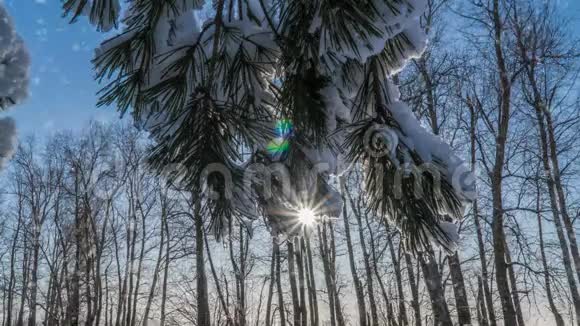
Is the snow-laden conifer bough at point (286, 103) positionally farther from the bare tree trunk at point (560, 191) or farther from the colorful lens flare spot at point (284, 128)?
the bare tree trunk at point (560, 191)

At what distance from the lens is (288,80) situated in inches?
56.4

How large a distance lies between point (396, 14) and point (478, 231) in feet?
33.9

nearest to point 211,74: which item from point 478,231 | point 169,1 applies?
point 169,1

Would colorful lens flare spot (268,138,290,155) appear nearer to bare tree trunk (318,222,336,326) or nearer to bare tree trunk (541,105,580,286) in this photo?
bare tree trunk (541,105,580,286)

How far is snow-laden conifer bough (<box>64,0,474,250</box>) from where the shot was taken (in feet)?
4.02

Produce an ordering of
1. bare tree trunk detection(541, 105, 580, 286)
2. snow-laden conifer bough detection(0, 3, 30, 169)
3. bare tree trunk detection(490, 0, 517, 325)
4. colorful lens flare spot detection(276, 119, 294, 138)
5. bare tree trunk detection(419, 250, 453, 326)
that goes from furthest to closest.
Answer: bare tree trunk detection(541, 105, 580, 286) → bare tree trunk detection(490, 0, 517, 325) → bare tree trunk detection(419, 250, 453, 326) → snow-laden conifer bough detection(0, 3, 30, 169) → colorful lens flare spot detection(276, 119, 294, 138)

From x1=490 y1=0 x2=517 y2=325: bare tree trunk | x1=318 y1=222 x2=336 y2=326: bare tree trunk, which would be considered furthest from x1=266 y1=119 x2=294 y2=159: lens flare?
x1=318 y1=222 x2=336 y2=326: bare tree trunk

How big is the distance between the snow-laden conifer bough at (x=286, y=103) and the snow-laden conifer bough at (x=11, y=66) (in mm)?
2306

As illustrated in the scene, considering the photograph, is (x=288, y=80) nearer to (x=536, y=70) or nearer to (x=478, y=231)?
(x=536, y=70)

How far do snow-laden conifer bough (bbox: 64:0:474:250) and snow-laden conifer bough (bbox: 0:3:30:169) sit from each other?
7.56 feet

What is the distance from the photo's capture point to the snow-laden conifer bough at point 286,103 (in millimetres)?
1225

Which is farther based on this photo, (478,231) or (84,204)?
(84,204)

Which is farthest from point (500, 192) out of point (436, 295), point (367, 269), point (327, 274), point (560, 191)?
point (327, 274)

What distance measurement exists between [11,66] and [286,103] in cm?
302
